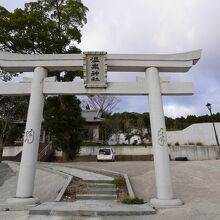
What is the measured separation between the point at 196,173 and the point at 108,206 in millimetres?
7191

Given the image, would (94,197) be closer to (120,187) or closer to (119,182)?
(120,187)

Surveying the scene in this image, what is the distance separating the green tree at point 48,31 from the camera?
2302 centimetres

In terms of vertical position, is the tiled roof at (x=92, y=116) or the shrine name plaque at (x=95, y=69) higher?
the tiled roof at (x=92, y=116)

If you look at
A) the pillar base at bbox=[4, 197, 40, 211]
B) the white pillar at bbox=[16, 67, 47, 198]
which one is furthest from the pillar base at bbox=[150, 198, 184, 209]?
the white pillar at bbox=[16, 67, 47, 198]

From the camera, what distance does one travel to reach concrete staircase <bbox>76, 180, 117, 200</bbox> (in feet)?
30.1

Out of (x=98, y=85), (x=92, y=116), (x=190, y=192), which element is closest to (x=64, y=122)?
(x=190, y=192)

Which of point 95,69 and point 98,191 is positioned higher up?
point 95,69

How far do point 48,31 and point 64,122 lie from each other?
314 inches

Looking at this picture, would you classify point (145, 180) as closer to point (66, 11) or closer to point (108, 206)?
point (108, 206)

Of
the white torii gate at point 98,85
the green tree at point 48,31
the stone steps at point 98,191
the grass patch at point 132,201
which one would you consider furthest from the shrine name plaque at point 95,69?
the green tree at point 48,31

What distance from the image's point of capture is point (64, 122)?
23203mm

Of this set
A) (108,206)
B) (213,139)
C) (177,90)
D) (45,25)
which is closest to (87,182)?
(108,206)

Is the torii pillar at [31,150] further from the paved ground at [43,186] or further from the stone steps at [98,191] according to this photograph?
the stone steps at [98,191]

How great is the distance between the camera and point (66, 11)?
82.2ft
